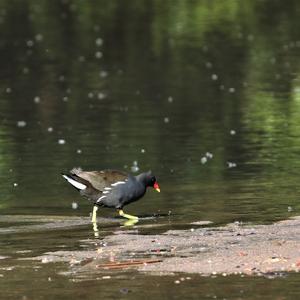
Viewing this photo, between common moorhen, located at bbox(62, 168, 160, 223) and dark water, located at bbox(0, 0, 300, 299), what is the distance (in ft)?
1.13

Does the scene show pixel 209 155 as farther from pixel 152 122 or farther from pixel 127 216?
pixel 127 216

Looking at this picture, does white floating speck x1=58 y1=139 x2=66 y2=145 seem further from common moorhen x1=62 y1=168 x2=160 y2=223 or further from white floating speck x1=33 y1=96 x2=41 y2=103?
common moorhen x1=62 y1=168 x2=160 y2=223

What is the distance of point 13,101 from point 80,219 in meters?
13.0

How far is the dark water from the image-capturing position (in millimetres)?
12430

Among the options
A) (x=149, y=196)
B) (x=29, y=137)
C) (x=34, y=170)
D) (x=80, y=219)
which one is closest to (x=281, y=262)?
(x=80, y=219)

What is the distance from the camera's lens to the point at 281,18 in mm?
45250

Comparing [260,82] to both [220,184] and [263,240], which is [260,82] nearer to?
[220,184]

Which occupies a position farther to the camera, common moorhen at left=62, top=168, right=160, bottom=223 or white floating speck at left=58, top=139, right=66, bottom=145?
white floating speck at left=58, top=139, right=66, bottom=145

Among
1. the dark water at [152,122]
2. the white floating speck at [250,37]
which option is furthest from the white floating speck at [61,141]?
the white floating speck at [250,37]

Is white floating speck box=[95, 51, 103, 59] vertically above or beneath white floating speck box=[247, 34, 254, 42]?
beneath

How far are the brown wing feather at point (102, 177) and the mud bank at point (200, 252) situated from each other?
1.29 meters

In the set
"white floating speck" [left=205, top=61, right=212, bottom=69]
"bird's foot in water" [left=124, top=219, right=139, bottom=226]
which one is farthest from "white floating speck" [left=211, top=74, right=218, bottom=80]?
"bird's foot in water" [left=124, top=219, right=139, bottom=226]

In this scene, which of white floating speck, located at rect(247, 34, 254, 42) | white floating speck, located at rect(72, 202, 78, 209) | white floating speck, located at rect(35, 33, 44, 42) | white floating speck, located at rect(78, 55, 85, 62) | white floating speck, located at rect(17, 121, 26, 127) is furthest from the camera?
white floating speck, located at rect(35, 33, 44, 42)

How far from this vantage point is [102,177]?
49.6 ft
